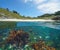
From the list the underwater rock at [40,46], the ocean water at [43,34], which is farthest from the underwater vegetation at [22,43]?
the ocean water at [43,34]

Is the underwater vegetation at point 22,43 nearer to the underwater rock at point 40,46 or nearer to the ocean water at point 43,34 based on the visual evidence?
the underwater rock at point 40,46

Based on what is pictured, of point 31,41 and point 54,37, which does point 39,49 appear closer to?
point 31,41

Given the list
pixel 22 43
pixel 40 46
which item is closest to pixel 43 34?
pixel 40 46

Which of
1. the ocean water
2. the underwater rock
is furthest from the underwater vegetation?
the ocean water

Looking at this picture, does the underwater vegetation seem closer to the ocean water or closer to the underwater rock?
the underwater rock

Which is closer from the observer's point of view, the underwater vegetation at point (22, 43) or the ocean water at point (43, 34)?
the underwater vegetation at point (22, 43)

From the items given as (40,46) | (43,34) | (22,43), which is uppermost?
(43,34)

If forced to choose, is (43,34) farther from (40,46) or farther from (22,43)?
(22,43)

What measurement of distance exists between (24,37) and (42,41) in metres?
0.61

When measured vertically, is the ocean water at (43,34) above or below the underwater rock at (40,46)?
above

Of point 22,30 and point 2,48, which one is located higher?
point 22,30

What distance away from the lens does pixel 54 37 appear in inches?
216

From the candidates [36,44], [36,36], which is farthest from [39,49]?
[36,36]

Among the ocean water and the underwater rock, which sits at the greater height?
the ocean water
